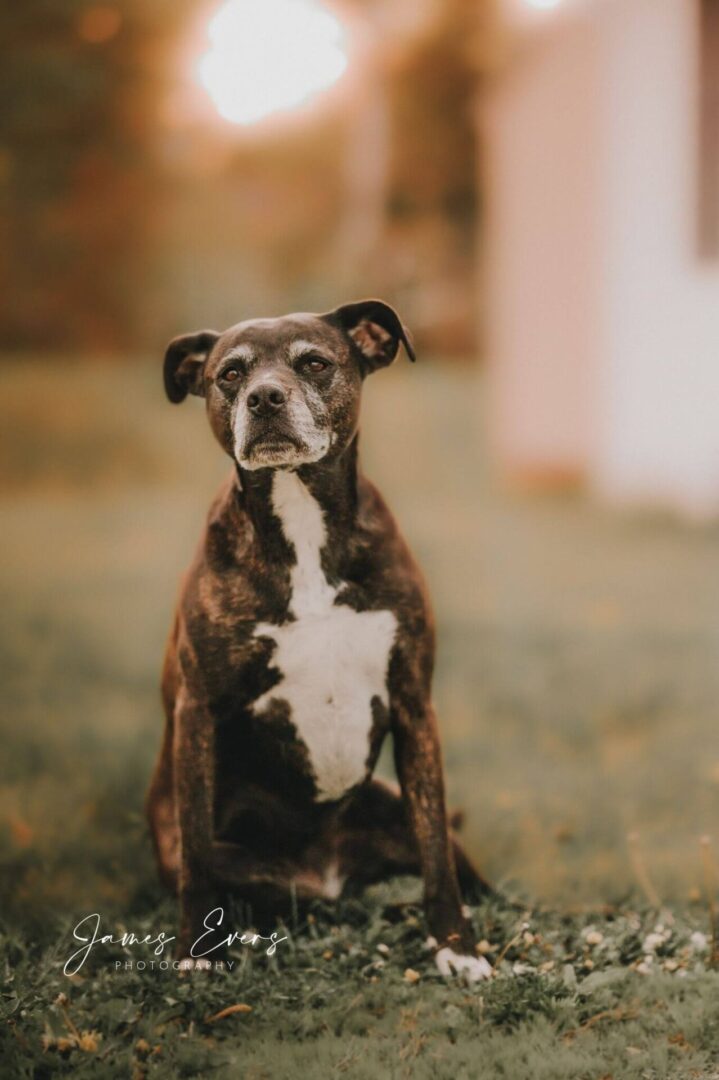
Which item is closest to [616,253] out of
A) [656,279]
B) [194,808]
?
[656,279]

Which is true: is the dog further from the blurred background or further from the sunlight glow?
the sunlight glow

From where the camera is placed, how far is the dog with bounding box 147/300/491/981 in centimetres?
207

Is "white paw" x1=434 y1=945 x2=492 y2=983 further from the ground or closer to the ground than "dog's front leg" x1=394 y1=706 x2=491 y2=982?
closer to the ground

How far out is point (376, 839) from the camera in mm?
2445

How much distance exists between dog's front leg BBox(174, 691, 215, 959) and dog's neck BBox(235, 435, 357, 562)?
15.0 inches

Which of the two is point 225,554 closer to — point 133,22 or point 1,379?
point 133,22

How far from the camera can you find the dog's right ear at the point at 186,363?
87.1 inches

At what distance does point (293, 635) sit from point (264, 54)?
11.3 ft

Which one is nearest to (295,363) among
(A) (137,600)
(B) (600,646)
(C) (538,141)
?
(B) (600,646)

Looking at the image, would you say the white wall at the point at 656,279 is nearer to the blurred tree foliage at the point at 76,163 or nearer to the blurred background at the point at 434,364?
the blurred background at the point at 434,364

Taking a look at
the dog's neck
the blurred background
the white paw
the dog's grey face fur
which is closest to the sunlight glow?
the blurred background

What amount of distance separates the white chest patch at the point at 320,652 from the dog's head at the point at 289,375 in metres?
0.12

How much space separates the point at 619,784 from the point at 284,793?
1586mm

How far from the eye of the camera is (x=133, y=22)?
19.7 feet
